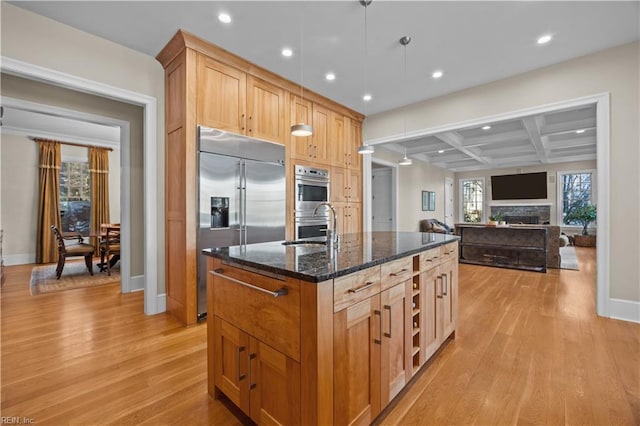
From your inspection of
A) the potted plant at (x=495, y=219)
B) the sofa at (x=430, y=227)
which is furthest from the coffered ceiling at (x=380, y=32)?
the sofa at (x=430, y=227)

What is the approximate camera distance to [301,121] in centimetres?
411

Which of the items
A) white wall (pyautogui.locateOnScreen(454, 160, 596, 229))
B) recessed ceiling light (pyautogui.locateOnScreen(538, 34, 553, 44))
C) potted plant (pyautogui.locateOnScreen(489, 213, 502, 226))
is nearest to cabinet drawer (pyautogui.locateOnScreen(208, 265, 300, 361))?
recessed ceiling light (pyautogui.locateOnScreen(538, 34, 553, 44))

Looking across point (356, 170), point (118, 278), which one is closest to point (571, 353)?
point (356, 170)

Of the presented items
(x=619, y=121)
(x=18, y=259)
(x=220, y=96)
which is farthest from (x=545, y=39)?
(x=18, y=259)

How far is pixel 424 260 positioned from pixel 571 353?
5.00 feet

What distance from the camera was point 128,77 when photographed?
2.99 metres

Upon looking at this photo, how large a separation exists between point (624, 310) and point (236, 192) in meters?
4.31

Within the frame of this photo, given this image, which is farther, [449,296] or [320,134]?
Answer: [320,134]

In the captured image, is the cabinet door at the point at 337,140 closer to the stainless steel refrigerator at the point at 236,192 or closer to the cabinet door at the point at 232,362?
the stainless steel refrigerator at the point at 236,192

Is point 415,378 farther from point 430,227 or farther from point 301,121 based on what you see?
point 430,227

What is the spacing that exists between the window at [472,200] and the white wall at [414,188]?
184 centimetres

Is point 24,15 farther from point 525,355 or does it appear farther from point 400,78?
point 525,355

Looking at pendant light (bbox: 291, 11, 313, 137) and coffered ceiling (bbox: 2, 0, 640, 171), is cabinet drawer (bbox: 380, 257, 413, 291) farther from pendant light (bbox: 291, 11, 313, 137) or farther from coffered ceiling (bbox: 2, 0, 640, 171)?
coffered ceiling (bbox: 2, 0, 640, 171)

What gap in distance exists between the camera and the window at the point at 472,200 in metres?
10.9
